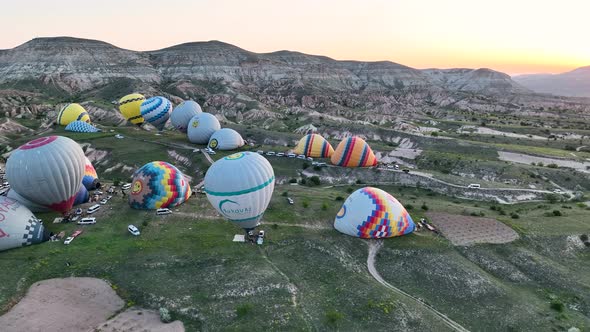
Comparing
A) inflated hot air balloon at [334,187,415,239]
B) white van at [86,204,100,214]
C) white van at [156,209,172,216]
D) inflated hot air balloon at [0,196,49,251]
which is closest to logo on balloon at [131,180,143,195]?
white van at [156,209,172,216]

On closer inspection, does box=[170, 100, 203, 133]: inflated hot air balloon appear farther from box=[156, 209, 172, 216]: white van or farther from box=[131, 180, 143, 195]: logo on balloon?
box=[156, 209, 172, 216]: white van

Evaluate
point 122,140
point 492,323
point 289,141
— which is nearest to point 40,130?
point 122,140

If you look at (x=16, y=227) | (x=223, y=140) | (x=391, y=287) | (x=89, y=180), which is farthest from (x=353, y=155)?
(x=16, y=227)

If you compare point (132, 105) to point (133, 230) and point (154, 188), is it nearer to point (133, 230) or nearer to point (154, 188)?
point (154, 188)

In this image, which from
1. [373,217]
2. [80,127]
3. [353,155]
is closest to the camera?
[373,217]

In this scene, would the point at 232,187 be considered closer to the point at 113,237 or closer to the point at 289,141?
the point at 113,237
